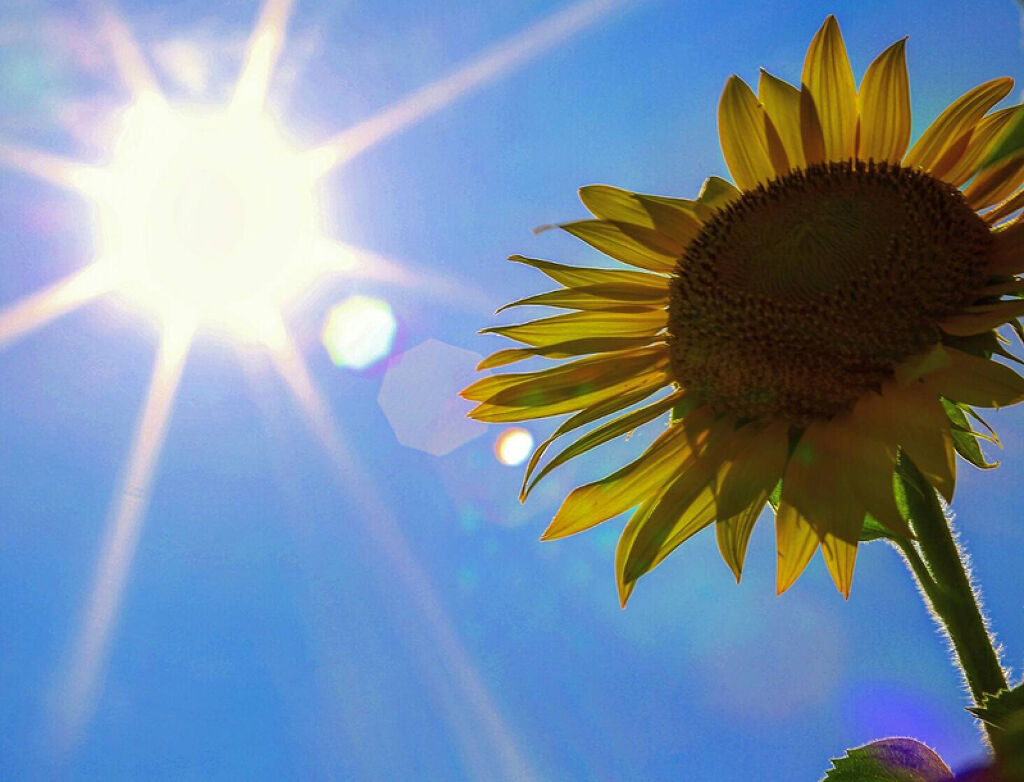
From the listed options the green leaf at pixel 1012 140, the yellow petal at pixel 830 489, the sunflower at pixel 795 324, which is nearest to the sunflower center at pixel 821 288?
the sunflower at pixel 795 324

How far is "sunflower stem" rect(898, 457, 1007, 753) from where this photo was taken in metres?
1.44

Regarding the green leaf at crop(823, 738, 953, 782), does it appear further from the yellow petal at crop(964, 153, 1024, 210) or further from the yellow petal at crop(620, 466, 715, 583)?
the yellow petal at crop(964, 153, 1024, 210)

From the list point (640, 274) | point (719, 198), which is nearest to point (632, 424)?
point (640, 274)

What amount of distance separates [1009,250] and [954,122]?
1.83ft

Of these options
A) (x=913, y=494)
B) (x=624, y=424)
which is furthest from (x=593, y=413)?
(x=913, y=494)

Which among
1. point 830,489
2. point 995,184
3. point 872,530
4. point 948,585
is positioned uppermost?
point 995,184

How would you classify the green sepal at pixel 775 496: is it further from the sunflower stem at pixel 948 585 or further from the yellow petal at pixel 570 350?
the yellow petal at pixel 570 350

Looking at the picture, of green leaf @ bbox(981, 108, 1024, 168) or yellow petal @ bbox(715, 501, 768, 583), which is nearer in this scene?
green leaf @ bbox(981, 108, 1024, 168)

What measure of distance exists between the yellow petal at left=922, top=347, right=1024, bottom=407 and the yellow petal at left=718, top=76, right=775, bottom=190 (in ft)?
3.39

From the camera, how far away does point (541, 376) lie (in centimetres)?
229

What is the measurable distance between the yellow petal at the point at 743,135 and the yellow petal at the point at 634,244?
294mm

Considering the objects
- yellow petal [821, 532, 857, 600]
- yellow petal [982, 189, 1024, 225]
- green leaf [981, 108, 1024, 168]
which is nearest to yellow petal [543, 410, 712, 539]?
yellow petal [821, 532, 857, 600]

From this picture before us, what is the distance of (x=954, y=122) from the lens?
91.0 inches

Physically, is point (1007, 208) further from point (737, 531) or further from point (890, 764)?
point (890, 764)
